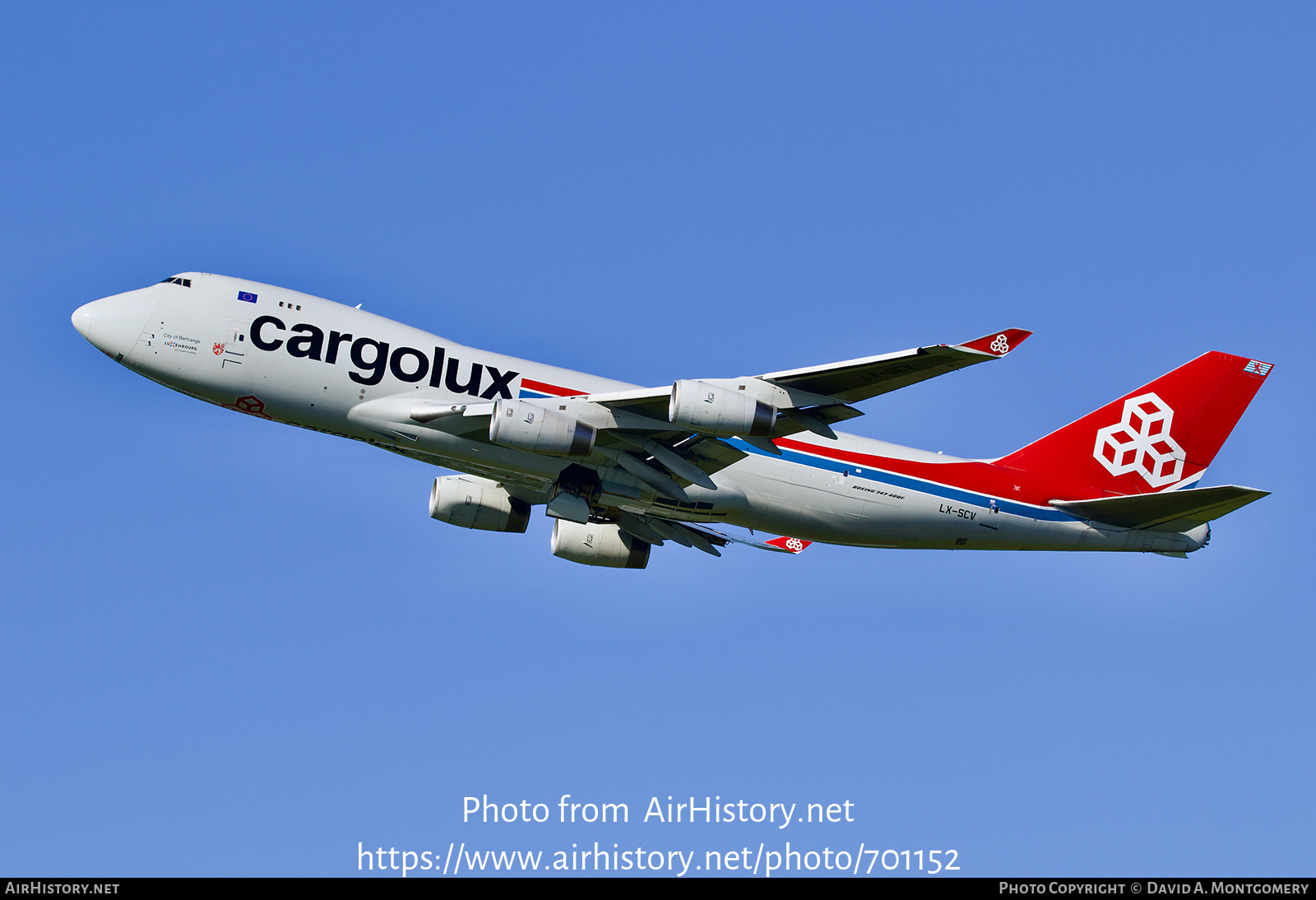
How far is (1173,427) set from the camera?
147 feet

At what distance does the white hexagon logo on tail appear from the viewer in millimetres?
44188

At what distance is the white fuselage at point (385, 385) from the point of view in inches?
1438

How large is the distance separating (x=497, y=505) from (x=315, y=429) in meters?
8.20

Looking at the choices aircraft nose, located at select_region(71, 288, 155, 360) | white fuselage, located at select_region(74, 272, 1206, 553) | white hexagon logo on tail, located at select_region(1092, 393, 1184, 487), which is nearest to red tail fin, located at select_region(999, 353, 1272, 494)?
white hexagon logo on tail, located at select_region(1092, 393, 1184, 487)

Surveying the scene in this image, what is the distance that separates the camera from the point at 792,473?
40031mm

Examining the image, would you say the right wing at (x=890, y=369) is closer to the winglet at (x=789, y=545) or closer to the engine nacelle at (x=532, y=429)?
the engine nacelle at (x=532, y=429)

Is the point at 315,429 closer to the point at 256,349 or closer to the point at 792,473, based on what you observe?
the point at 256,349

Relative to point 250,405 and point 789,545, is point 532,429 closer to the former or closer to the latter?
point 250,405

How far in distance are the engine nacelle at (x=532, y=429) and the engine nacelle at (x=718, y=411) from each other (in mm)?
3074

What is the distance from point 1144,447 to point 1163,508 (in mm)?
4558

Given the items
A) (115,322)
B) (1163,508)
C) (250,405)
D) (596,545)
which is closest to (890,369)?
(1163,508)

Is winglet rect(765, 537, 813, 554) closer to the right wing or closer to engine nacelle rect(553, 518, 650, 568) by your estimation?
engine nacelle rect(553, 518, 650, 568)
